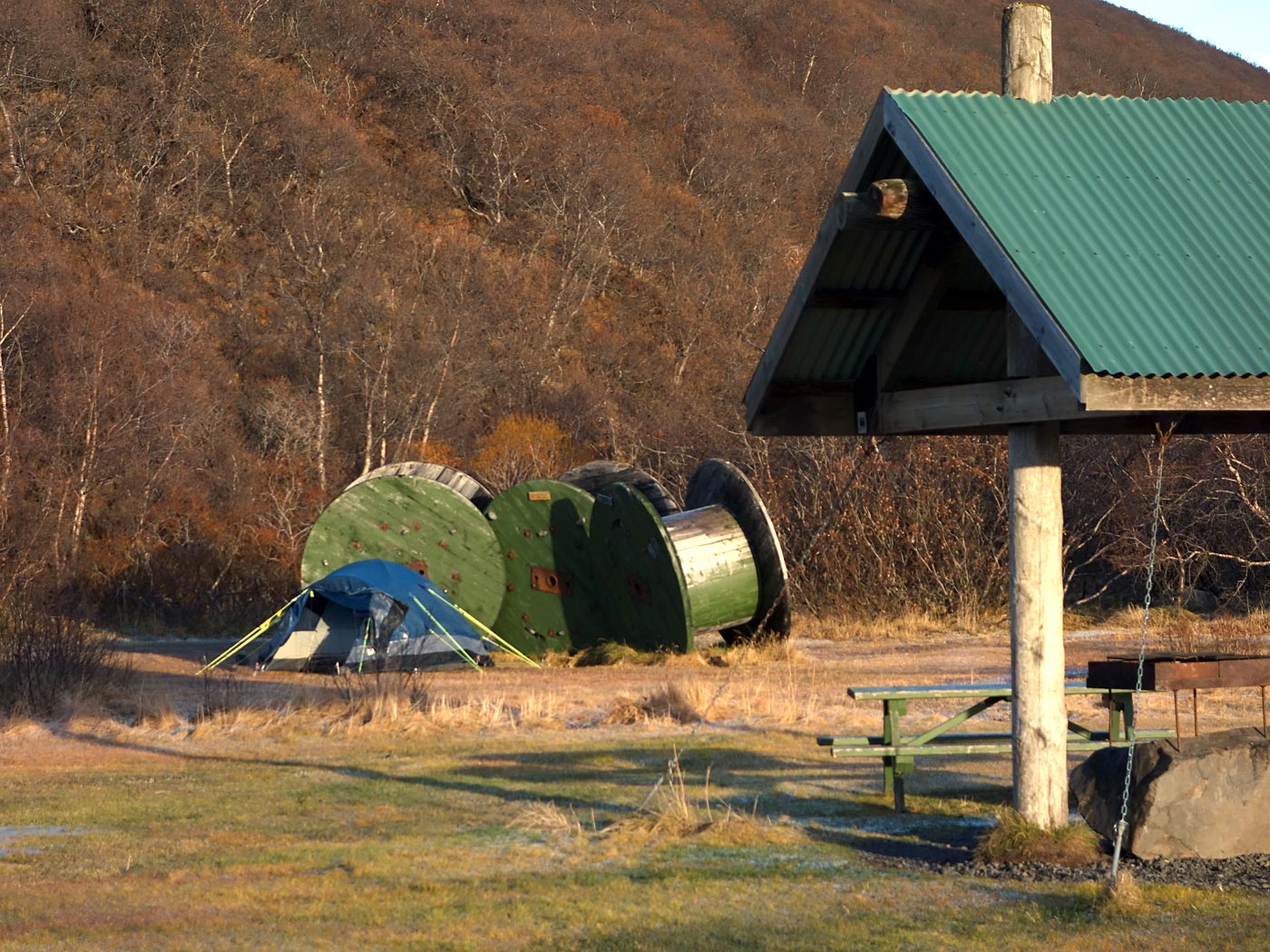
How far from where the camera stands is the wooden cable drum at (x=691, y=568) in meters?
20.4

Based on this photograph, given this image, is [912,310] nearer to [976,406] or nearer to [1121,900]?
[976,406]

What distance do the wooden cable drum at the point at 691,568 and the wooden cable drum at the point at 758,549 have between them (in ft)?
0.04

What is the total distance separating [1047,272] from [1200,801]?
2993mm

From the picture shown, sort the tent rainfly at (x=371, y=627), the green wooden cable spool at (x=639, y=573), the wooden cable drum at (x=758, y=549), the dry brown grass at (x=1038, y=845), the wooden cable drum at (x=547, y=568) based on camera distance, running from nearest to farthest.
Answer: the dry brown grass at (x=1038, y=845)
the tent rainfly at (x=371, y=627)
the green wooden cable spool at (x=639, y=573)
the wooden cable drum at (x=758, y=549)
the wooden cable drum at (x=547, y=568)

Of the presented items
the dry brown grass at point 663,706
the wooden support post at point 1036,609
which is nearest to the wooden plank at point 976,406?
the wooden support post at point 1036,609

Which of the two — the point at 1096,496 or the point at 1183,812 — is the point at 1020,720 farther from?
the point at 1096,496

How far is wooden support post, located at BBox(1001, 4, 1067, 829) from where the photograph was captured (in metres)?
8.70

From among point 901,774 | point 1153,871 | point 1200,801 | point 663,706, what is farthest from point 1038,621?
point 663,706

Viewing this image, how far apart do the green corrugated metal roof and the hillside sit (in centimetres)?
701

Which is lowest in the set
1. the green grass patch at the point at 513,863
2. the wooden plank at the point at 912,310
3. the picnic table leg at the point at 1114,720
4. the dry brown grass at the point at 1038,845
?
the green grass patch at the point at 513,863

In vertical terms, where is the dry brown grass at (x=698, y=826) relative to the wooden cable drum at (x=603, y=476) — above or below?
below

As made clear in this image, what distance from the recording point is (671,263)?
55500mm

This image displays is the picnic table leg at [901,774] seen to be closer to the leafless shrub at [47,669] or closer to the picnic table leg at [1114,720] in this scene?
the picnic table leg at [1114,720]

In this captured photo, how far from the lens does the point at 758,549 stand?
2088 cm
